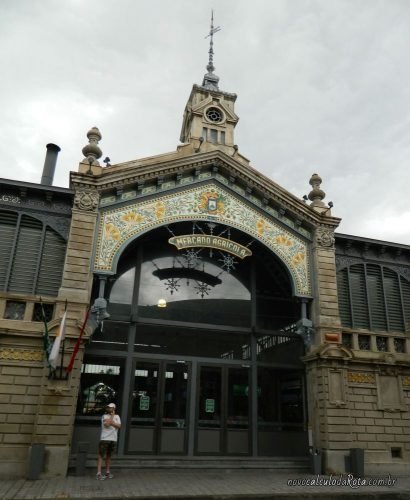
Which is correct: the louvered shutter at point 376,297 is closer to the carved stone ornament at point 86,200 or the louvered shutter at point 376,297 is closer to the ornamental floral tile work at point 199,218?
the ornamental floral tile work at point 199,218

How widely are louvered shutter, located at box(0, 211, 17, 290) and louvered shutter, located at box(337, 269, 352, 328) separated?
13508 mm

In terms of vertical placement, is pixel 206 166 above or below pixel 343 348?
above

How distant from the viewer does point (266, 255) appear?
18.2 metres

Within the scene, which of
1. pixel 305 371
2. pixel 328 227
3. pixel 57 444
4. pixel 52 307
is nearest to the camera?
pixel 57 444

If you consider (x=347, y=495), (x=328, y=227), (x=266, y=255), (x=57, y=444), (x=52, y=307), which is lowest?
(x=347, y=495)

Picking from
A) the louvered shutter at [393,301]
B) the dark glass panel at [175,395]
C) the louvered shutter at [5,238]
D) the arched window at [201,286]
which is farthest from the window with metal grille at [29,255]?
the louvered shutter at [393,301]

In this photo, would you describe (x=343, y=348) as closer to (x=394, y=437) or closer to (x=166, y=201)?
(x=394, y=437)

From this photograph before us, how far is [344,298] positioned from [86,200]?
11670 mm

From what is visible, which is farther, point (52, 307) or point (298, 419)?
point (298, 419)

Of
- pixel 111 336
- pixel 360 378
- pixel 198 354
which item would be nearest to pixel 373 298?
pixel 360 378

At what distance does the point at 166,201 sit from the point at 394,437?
12.8m

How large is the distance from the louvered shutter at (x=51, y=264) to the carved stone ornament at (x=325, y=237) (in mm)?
10584

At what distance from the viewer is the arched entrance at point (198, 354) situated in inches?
595

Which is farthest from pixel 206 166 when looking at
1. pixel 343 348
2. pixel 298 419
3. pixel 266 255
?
pixel 298 419
